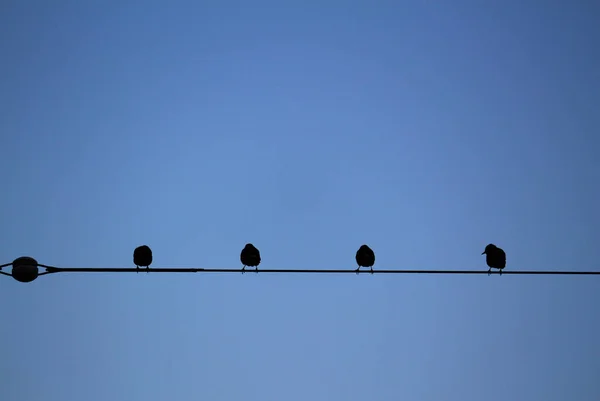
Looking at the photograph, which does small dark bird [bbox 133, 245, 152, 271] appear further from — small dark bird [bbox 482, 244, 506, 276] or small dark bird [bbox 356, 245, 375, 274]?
small dark bird [bbox 482, 244, 506, 276]

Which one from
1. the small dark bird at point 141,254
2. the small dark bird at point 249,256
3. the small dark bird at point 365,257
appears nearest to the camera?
the small dark bird at point 141,254

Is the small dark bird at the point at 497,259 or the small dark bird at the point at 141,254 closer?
the small dark bird at the point at 141,254

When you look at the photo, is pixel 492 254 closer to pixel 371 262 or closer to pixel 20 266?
pixel 371 262

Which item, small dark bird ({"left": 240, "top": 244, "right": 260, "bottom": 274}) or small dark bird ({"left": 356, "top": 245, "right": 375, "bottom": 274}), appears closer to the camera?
small dark bird ({"left": 240, "top": 244, "right": 260, "bottom": 274})

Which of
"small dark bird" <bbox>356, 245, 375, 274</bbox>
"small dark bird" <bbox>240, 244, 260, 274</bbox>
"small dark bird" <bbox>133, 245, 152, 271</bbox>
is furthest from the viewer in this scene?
"small dark bird" <bbox>356, 245, 375, 274</bbox>

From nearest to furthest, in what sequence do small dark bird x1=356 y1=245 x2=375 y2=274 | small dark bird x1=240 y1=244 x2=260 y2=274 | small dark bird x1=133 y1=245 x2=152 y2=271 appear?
1. small dark bird x1=133 y1=245 x2=152 y2=271
2. small dark bird x1=240 y1=244 x2=260 y2=274
3. small dark bird x1=356 y1=245 x2=375 y2=274

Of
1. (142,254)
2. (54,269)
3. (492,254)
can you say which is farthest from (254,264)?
(54,269)

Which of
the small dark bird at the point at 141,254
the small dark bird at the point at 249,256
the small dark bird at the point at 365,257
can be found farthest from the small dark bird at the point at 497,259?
the small dark bird at the point at 141,254

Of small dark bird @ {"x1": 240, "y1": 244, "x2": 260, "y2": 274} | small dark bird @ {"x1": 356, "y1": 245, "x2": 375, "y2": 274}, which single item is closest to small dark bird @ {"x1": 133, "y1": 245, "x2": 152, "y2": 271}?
small dark bird @ {"x1": 240, "y1": 244, "x2": 260, "y2": 274}

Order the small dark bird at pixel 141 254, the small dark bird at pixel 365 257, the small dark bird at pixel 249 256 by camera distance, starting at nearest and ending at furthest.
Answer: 1. the small dark bird at pixel 141 254
2. the small dark bird at pixel 249 256
3. the small dark bird at pixel 365 257

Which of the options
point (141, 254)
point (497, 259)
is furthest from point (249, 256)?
point (497, 259)

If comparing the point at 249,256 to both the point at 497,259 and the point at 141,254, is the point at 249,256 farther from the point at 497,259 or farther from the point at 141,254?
the point at 497,259

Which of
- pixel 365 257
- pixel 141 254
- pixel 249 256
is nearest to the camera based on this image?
pixel 141 254

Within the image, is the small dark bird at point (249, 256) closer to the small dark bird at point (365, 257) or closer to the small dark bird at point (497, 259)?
the small dark bird at point (365, 257)
